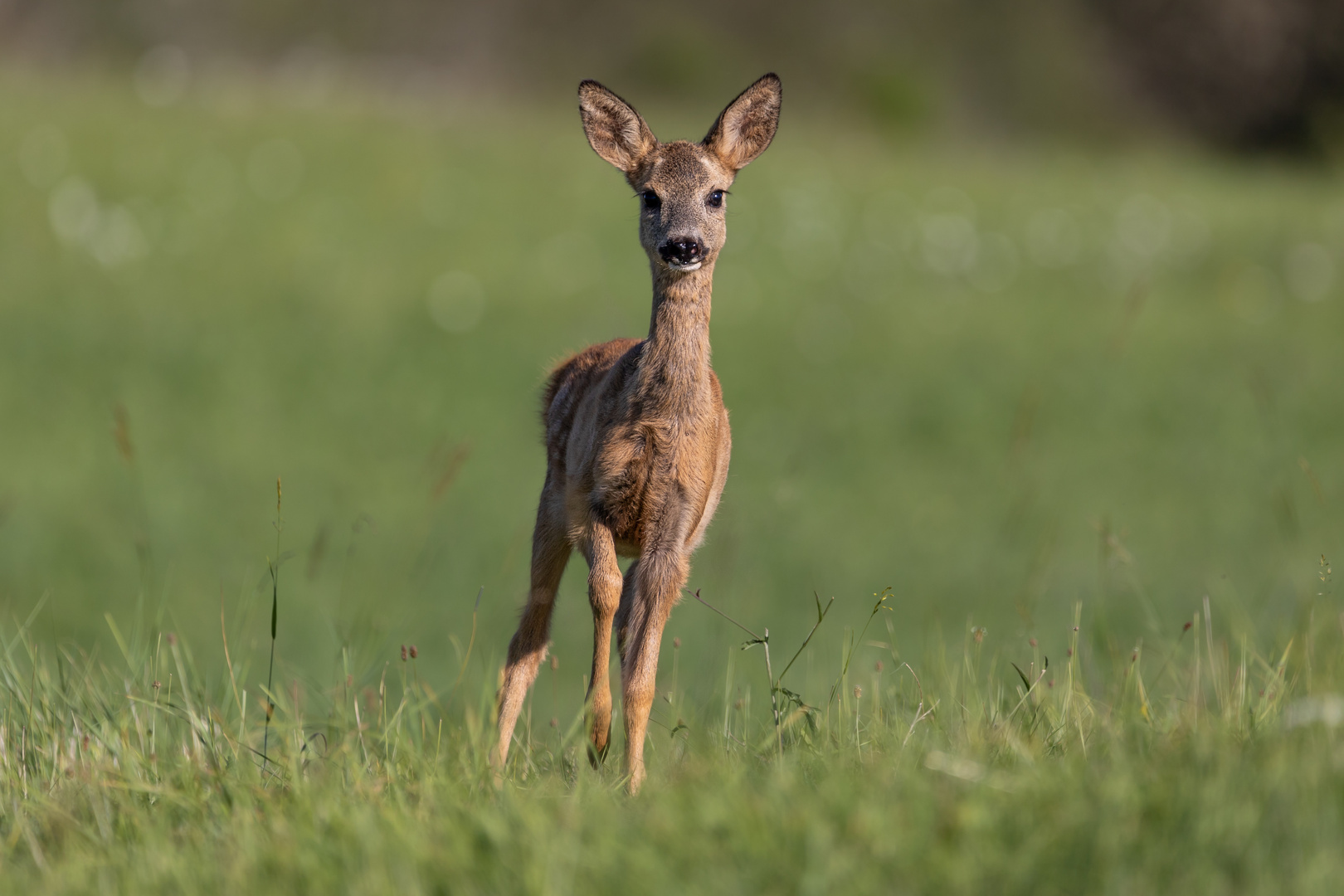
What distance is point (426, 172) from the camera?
19.8 metres

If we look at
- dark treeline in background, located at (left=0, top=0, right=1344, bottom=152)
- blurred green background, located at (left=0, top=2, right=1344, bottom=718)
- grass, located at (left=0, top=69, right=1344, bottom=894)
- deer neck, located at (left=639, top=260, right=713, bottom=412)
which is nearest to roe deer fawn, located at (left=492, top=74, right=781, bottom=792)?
deer neck, located at (left=639, top=260, right=713, bottom=412)

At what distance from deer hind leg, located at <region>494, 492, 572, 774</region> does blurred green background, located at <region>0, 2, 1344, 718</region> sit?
431 centimetres

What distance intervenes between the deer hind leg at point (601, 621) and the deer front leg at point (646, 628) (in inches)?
4.0

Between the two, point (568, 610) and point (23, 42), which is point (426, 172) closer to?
point (568, 610)

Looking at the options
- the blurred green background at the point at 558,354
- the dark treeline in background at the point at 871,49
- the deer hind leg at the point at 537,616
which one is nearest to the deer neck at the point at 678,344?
the deer hind leg at the point at 537,616

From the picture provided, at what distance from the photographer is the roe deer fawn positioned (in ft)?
11.7

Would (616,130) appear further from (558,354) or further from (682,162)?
(558,354)

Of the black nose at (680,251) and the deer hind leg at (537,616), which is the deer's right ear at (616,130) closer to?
the black nose at (680,251)

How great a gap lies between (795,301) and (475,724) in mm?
15297

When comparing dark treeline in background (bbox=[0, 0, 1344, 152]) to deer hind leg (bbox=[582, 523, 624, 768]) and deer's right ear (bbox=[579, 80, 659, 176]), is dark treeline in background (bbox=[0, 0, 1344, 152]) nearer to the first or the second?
deer's right ear (bbox=[579, 80, 659, 176])

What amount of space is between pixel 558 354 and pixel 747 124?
187 inches

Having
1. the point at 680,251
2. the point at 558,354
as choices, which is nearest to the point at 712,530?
the point at 680,251

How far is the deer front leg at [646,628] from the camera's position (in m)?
3.49

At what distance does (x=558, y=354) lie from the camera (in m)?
8.81
